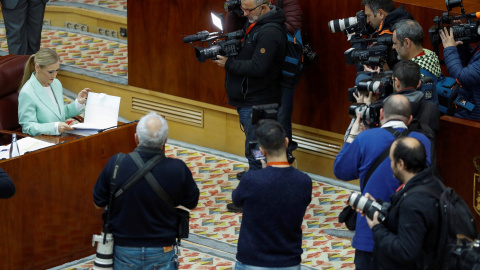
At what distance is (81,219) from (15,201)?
60 centimetres

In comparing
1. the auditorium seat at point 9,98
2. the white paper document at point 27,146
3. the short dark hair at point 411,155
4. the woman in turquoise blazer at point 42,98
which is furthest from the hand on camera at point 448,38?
the auditorium seat at point 9,98

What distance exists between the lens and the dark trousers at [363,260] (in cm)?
493

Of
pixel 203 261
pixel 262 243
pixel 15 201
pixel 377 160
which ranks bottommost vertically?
pixel 203 261

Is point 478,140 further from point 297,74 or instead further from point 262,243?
point 262,243

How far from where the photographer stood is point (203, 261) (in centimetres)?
640

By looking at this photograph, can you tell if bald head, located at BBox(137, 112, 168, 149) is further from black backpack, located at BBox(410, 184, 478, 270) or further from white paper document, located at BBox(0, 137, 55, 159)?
white paper document, located at BBox(0, 137, 55, 159)

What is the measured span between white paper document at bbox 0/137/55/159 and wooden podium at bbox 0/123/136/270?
13 cm

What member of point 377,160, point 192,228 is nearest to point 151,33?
point 192,228

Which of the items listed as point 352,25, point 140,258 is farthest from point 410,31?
point 140,258

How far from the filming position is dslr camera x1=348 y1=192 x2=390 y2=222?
4.45 meters

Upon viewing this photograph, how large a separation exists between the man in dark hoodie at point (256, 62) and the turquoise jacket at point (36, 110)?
1.27 metres

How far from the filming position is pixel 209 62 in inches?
327

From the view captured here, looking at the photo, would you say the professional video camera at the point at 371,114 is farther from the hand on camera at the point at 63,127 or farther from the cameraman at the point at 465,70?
the hand on camera at the point at 63,127

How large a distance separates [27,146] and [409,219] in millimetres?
2911
